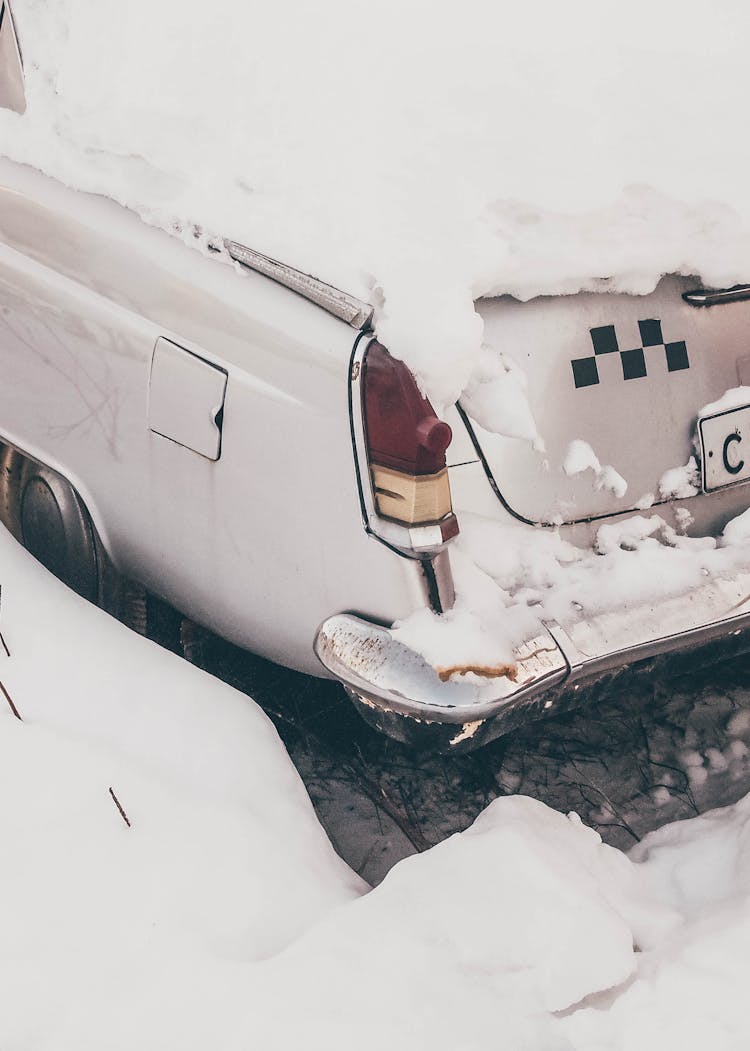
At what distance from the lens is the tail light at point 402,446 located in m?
1.88

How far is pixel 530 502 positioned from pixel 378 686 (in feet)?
1.52

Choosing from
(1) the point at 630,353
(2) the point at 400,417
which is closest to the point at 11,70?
(2) the point at 400,417

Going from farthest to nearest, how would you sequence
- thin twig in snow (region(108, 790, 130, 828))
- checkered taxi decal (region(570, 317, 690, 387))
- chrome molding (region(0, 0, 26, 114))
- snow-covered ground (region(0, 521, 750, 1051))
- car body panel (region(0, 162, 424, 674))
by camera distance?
chrome molding (region(0, 0, 26, 114))
checkered taxi decal (region(570, 317, 690, 387))
car body panel (region(0, 162, 424, 674))
thin twig in snow (region(108, 790, 130, 828))
snow-covered ground (region(0, 521, 750, 1051))

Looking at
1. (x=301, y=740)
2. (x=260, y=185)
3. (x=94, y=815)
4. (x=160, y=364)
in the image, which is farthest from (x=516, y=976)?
(x=260, y=185)

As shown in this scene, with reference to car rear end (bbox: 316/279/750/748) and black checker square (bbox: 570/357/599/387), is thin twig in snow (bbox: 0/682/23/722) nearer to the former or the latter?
car rear end (bbox: 316/279/750/748)

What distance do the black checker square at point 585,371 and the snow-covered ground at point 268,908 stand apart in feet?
2.81

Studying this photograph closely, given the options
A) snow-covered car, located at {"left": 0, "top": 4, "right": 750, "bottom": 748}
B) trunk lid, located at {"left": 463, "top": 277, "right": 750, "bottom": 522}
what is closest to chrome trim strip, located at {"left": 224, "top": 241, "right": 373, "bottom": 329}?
snow-covered car, located at {"left": 0, "top": 4, "right": 750, "bottom": 748}

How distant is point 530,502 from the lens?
2072 millimetres

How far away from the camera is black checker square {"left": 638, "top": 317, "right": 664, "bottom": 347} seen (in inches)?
83.6

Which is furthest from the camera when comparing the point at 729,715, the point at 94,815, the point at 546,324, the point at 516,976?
the point at 729,715

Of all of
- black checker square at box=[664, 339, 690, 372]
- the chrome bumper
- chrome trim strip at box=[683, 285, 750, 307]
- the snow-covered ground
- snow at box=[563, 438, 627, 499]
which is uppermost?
chrome trim strip at box=[683, 285, 750, 307]

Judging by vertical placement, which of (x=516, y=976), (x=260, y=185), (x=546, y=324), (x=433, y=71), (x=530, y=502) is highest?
(x=433, y=71)

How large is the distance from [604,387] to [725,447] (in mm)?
318

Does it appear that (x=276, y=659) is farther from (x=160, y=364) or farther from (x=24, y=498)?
(x=24, y=498)
